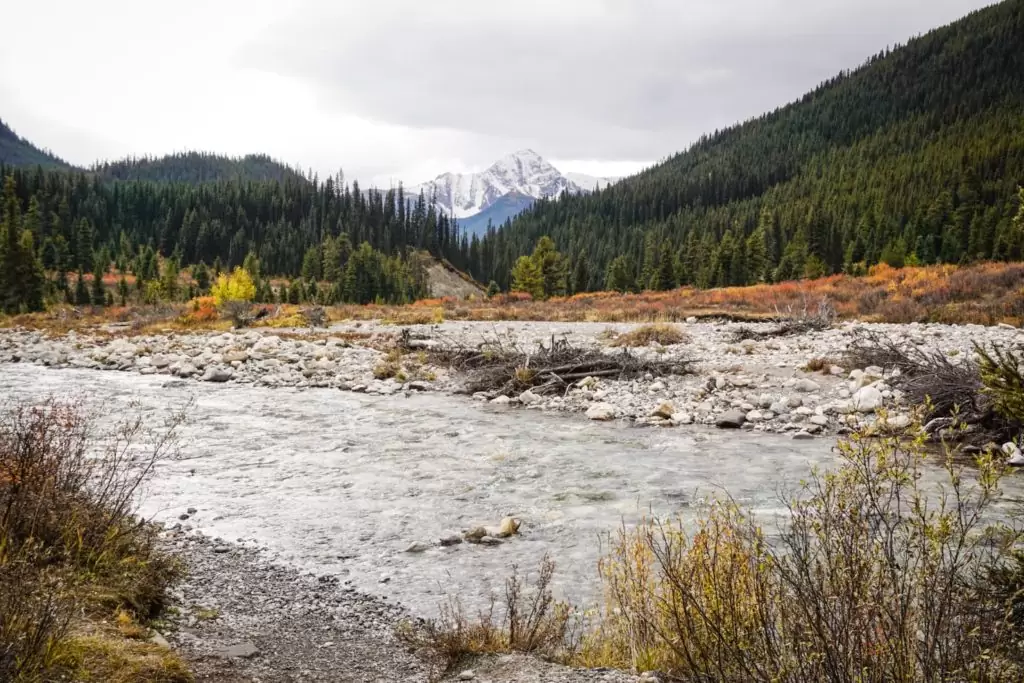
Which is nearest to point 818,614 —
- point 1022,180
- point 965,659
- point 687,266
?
point 965,659

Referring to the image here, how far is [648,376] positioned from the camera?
14375mm

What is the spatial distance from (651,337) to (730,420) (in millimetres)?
9906

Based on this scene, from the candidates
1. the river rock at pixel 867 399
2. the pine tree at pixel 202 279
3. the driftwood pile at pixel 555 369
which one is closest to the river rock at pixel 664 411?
the driftwood pile at pixel 555 369

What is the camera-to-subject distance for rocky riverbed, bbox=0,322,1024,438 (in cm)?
1111

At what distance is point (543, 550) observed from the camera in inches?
223

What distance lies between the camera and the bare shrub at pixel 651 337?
19.9 meters

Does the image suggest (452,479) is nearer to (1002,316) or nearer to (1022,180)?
(1002,316)

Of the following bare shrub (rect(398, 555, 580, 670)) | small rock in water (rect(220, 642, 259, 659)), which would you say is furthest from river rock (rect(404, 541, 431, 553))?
small rock in water (rect(220, 642, 259, 659))

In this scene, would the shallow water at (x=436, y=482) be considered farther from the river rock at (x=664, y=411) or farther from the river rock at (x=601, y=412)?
the river rock at (x=664, y=411)

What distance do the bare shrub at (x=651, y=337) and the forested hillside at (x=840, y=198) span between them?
4025 centimetres

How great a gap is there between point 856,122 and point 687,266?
428ft

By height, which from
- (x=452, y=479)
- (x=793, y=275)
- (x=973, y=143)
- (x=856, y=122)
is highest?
(x=856, y=122)

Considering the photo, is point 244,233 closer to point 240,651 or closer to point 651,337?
point 651,337

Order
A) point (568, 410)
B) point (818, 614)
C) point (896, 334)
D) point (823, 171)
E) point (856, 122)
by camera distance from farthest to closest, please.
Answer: point (856, 122) < point (823, 171) < point (896, 334) < point (568, 410) < point (818, 614)
